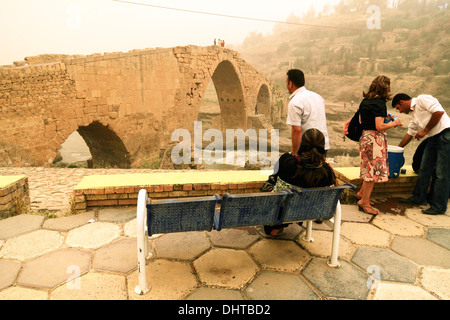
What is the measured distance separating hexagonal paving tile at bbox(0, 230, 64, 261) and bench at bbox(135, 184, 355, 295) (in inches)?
36.4

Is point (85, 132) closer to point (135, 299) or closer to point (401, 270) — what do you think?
point (135, 299)

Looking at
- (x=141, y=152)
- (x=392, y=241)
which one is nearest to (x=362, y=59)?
(x=141, y=152)

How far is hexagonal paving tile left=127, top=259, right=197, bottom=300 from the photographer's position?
1889 millimetres

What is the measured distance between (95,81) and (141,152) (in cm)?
286

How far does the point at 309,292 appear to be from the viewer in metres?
1.96

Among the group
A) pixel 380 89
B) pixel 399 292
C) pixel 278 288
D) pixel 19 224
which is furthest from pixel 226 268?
pixel 380 89

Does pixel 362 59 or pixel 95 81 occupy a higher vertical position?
pixel 362 59

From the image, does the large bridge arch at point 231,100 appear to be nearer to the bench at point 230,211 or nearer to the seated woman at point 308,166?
the seated woman at point 308,166

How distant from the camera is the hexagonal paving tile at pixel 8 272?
1.97 m

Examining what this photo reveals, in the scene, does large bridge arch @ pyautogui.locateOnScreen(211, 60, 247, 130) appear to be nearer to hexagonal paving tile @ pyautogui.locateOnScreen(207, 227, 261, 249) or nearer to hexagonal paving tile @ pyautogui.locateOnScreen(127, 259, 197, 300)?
hexagonal paving tile @ pyautogui.locateOnScreen(207, 227, 261, 249)

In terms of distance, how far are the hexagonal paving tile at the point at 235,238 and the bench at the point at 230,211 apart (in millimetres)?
461

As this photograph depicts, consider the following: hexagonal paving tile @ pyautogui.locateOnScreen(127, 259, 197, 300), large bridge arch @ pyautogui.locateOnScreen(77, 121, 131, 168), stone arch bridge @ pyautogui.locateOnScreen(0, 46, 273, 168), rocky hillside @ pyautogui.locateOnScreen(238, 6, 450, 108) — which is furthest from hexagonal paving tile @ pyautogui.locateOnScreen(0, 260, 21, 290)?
rocky hillside @ pyautogui.locateOnScreen(238, 6, 450, 108)

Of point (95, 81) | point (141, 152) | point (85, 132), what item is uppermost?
point (95, 81)
